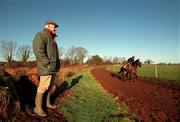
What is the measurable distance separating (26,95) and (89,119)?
282 cm

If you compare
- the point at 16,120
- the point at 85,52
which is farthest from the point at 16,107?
the point at 85,52

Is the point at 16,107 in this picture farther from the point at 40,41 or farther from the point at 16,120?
the point at 40,41

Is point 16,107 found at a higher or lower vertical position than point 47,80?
lower

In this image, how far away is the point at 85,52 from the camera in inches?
4828

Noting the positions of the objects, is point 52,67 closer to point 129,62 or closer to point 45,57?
point 45,57

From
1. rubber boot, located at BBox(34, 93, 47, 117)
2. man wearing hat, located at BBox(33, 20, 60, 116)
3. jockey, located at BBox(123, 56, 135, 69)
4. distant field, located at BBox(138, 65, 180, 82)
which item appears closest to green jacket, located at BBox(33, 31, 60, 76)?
man wearing hat, located at BBox(33, 20, 60, 116)

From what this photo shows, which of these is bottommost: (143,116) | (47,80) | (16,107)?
(143,116)

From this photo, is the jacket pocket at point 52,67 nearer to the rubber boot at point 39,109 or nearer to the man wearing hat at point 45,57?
the man wearing hat at point 45,57

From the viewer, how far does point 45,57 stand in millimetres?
5848

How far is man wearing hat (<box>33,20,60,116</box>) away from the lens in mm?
5801

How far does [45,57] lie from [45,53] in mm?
147

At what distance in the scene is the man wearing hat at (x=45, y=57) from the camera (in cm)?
580

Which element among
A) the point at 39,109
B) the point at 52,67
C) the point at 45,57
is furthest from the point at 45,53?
the point at 39,109

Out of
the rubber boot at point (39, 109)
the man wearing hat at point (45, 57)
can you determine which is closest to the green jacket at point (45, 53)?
the man wearing hat at point (45, 57)
